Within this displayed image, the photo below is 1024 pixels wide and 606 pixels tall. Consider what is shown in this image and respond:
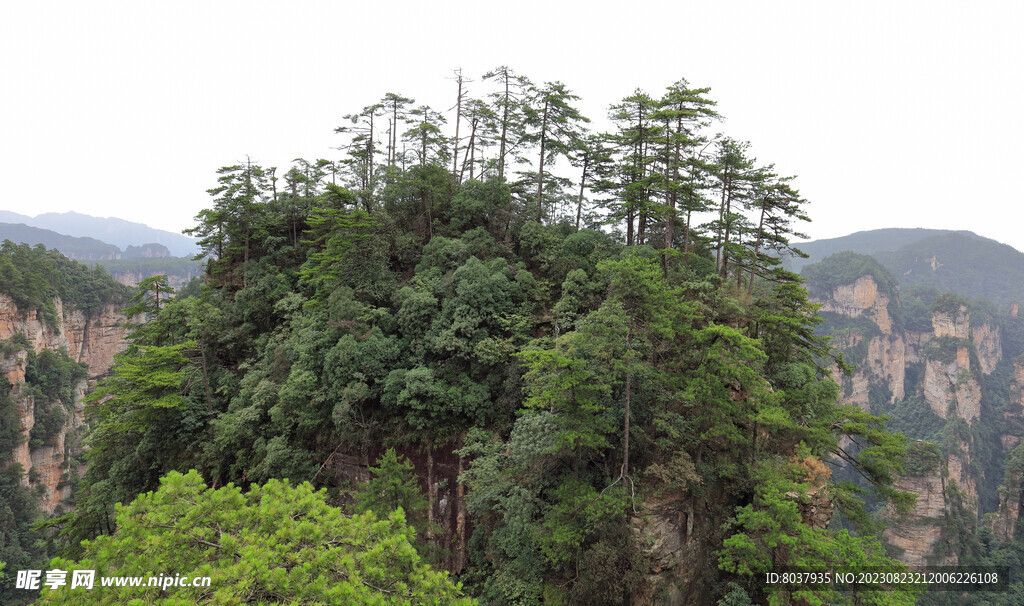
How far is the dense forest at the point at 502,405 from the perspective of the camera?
7355 mm

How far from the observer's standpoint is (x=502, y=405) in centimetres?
1429

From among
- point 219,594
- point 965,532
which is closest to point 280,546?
point 219,594

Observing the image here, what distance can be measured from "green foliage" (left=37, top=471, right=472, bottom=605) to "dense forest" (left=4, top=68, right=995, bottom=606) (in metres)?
0.04

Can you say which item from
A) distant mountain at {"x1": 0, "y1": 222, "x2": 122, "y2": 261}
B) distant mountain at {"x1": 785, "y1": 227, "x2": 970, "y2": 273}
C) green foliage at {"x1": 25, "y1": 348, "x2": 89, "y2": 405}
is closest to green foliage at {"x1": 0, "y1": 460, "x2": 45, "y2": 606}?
green foliage at {"x1": 25, "y1": 348, "x2": 89, "y2": 405}

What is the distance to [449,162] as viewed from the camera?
25.6 m

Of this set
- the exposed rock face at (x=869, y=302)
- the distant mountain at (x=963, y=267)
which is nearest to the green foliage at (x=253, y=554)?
the exposed rock face at (x=869, y=302)

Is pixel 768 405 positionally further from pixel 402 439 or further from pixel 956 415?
pixel 956 415

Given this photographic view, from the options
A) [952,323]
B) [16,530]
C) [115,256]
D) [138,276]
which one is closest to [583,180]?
[16,530]

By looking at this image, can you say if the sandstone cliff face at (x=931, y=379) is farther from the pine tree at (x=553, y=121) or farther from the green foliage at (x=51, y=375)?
the green foliage at (x=51, y=375)

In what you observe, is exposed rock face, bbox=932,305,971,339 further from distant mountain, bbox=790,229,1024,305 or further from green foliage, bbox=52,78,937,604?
green foliage, bbox=52,78,937,604

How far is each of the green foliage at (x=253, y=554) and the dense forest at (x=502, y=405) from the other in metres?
0.04

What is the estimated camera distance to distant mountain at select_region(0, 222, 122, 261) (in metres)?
148

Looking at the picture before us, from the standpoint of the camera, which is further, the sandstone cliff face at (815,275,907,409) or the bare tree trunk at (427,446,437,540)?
the sandstone cliff face at (815,275,907,409)

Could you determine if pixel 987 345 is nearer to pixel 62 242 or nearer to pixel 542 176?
pixel 542 176
